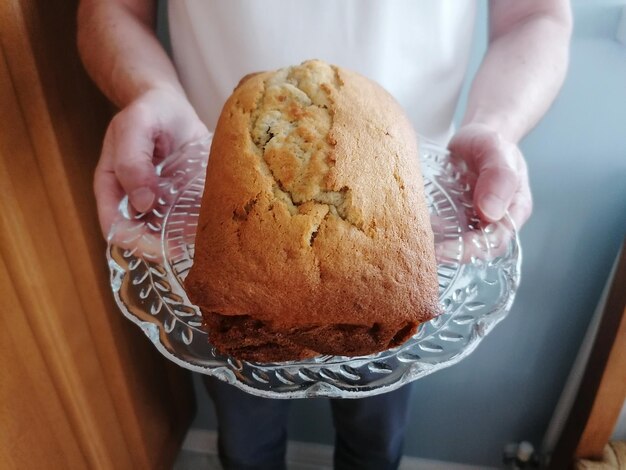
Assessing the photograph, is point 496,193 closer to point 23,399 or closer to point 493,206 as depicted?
point 493,206

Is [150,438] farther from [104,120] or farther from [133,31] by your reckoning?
[133,31]

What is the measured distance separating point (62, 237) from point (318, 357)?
0.55 m

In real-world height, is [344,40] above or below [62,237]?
above

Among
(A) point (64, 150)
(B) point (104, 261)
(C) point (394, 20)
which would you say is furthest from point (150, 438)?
(C) point (394, 20)

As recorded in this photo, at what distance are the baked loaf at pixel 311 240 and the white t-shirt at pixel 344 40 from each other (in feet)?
0.77

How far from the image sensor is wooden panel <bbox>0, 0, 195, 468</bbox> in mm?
804

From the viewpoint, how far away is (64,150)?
93 cm

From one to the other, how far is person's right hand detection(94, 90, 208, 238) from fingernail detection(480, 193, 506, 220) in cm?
46

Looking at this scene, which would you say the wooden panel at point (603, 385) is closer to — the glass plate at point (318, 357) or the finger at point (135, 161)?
the glass plate at point (318, 357)

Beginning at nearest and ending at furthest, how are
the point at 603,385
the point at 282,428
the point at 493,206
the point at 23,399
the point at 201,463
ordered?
the point at 493,206 < the point at 23,399 < the point at 603,385 < the point at 282,428 < the point at 201,463

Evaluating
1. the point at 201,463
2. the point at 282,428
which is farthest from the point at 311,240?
the point at 201,463

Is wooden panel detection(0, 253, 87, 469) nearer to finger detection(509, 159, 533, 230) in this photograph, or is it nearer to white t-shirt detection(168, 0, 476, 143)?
white t-shirt detection(168, 0, 476, 143)

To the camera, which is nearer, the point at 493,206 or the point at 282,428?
the point at 493,206

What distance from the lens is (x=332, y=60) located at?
910 millimetres
